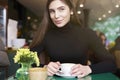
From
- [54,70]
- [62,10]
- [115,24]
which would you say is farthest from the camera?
[115,24]

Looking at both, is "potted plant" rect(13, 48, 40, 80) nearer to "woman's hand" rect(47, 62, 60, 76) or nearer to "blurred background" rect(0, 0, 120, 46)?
"woman's hand" rect(47, 62, 60, 76)

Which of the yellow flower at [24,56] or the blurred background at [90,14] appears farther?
the blurred background at [90,14]

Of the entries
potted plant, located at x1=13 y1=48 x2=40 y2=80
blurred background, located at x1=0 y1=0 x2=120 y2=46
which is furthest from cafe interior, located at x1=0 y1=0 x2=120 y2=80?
potted plant, located at x1=13 y1=48 x2=40 y2=80

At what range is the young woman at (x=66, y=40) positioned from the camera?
141 cm

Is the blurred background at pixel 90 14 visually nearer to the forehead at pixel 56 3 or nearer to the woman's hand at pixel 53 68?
the forehead at pixel 56 3

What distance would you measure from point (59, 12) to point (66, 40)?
0.61ft

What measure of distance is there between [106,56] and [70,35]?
236mm

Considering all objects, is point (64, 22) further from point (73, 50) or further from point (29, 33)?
point (29, 33)

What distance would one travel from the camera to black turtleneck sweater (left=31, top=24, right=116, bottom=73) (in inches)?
57.5

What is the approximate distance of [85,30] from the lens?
1541 mm

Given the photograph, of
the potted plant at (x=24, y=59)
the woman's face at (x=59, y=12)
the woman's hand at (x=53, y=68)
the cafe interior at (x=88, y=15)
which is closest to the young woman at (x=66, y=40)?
the woman's face at (x=59, y=12)

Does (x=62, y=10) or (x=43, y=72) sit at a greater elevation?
(x=62, y=10)

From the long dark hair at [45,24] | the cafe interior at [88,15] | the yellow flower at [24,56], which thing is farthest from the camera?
the cafe interior at [88,15]

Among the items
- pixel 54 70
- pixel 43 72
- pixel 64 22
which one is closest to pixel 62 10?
pixel 64 22
